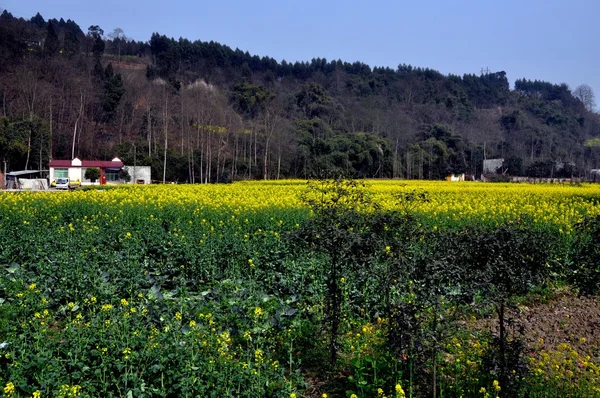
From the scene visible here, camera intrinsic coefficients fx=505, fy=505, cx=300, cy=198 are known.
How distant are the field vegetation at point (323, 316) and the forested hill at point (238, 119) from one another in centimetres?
3966

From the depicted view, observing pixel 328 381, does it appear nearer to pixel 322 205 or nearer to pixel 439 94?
pixel 322 205

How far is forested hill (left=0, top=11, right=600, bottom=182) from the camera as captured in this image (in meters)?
52.2

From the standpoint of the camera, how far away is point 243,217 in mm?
→ 11398

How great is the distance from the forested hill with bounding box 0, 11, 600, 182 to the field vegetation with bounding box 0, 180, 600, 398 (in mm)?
39662

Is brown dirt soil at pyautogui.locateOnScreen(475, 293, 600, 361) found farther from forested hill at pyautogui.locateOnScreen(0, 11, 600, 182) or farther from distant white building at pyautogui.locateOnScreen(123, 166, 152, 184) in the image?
distant white building at pyautogui.locateOnScreen(123, 166, 152, 184)

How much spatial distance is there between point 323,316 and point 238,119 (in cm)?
5949

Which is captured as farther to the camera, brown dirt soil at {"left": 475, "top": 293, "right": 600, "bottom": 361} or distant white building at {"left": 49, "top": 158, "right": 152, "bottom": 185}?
distant white building at {"left": 49, "top": 158, "right": 152, "bottom": 185}

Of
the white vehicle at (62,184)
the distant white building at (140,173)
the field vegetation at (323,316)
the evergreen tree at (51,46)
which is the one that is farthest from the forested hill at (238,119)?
the field vegetation at (323,316)

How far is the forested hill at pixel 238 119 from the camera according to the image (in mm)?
52156

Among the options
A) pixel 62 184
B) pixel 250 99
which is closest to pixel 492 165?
pixel 250 99

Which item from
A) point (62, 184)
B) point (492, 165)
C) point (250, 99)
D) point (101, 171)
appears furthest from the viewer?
point (250, 99)

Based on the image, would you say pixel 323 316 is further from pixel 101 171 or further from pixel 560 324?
pixel 101 171

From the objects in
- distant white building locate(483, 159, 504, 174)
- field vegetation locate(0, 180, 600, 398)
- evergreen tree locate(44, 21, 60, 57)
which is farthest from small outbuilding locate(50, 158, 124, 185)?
distant white building locate(483, 159, 504, 174)

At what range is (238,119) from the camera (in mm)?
64312
